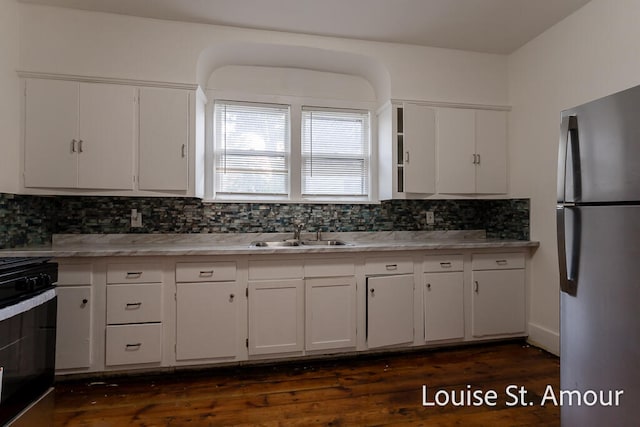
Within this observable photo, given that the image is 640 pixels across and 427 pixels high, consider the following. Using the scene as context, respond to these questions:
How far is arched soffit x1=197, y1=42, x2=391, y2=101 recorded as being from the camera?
2824 millimetres

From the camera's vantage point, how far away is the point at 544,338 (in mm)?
2809

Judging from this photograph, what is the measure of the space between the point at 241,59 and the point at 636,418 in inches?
134

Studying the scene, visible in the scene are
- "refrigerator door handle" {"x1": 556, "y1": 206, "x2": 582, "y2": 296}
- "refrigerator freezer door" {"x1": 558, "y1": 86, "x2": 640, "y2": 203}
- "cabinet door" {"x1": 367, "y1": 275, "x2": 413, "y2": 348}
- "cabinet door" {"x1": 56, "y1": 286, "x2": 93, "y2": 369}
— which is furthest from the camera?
"cabinet door" {"x1": 367, "y1": 275, "x2": 413, "y2": 348}

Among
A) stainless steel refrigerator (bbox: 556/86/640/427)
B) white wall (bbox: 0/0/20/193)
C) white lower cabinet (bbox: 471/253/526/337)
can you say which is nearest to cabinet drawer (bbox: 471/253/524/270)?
white lower cabinet (bbox: 471/253/526/337)

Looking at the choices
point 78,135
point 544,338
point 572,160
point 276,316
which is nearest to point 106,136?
point 78,135

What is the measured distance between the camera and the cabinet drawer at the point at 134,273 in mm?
2307

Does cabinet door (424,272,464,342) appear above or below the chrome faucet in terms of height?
below

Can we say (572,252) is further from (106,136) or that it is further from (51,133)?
(51,133)

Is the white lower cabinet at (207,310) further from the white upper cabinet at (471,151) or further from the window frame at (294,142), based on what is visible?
the white upper cabinet at (471,151)

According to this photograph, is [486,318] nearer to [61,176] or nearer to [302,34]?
[302,34]

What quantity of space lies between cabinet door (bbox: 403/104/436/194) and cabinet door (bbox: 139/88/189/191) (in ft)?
6.18

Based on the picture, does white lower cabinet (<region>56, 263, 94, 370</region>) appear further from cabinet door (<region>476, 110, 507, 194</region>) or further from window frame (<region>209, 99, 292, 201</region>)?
cabinet door (<region>476, 110, 507, 194</region>)

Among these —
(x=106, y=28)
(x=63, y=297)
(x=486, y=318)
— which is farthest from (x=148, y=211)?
(x=486, y=318)

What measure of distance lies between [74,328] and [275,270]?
139 centimetres
